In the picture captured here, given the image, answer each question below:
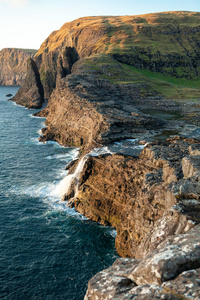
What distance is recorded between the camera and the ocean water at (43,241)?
28859mm

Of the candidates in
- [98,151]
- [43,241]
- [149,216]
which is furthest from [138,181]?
[43,241]

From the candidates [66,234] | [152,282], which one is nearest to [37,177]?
[66,234]

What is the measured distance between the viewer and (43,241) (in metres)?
36.2

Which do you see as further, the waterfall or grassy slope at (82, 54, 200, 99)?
grassy slope at (82, 54, 200, 99)

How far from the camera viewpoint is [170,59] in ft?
593

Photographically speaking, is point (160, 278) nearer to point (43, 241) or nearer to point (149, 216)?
point (149, 216)

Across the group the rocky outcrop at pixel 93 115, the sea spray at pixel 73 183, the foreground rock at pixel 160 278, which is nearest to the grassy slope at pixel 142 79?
the rocky outcrop at pixel 93 115

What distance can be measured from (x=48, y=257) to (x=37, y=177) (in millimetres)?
27181

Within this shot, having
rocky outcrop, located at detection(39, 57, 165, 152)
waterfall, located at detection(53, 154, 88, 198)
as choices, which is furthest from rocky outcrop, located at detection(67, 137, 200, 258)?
rocky outcrop, located at detection(39, 57, 165, 152)

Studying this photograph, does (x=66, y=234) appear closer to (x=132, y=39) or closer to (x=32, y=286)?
(x=32, y=286)

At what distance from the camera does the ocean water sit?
28.9 metres

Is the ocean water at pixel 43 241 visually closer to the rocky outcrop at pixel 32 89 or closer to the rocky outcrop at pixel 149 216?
the rocky outcrop at pixel 149 216

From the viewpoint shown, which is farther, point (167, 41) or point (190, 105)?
point (167, 41)

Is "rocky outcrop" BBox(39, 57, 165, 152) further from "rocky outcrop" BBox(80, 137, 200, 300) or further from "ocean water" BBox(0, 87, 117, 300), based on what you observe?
"rocky outcrop" BBox(80, 137, 200, 300)
